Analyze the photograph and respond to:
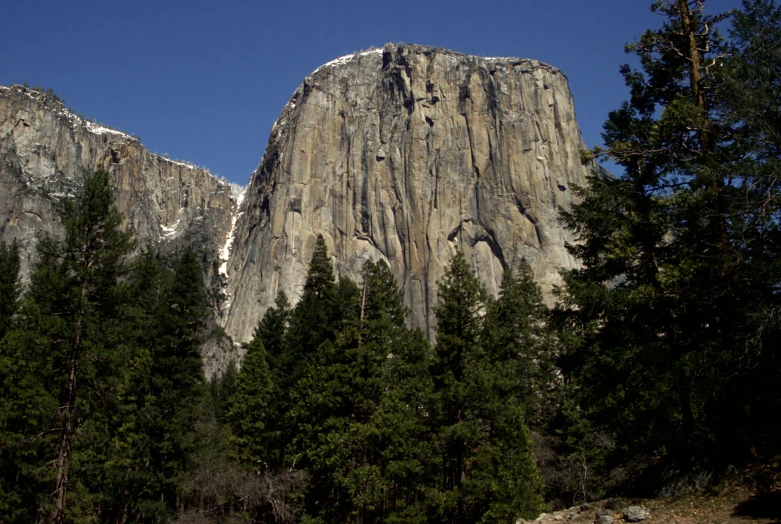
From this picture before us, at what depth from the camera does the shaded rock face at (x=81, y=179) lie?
340ft

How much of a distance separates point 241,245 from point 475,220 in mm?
41282

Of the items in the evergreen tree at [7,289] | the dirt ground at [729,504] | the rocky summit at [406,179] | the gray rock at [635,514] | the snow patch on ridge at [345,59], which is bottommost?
the gray rock at [635,514]

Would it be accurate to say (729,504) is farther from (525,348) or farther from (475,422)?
(525,348)

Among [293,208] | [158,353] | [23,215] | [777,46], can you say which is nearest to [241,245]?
[293,208]

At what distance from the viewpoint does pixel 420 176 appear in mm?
95188

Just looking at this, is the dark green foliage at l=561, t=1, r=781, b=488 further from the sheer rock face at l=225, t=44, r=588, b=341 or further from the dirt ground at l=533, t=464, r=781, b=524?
the sheer rock face at l=225, t=44, r=588, b=341

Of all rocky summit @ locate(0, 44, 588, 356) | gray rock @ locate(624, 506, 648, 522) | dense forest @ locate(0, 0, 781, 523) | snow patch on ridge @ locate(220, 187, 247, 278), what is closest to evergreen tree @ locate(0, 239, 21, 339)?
dense forest @ locate(0, 0, 781, 523)

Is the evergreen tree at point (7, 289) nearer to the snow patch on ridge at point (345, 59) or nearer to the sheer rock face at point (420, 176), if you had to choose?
the sheer rock face at point (420, 176)

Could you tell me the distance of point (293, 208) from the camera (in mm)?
97062

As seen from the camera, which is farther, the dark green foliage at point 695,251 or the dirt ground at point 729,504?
the dark green foliage at point 695,251

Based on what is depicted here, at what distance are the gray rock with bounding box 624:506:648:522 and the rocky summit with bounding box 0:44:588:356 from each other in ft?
240

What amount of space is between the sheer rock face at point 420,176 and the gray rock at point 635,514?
247 ft

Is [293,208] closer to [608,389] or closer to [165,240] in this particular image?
[165,240]

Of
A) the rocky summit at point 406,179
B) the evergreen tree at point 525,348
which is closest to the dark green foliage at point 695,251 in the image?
the evergreen tree at point 525,348
